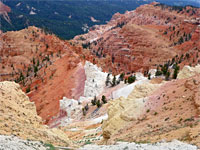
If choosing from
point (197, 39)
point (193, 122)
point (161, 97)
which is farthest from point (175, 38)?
point (193, 122)

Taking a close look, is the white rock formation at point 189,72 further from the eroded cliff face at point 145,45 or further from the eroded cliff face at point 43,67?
the eroded cliff face at point 145,45

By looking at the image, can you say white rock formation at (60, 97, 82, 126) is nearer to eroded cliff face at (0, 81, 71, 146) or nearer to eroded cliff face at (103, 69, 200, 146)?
eroded cliff face at (0, 81, 71, 146)

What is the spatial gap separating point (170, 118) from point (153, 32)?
4784 inches

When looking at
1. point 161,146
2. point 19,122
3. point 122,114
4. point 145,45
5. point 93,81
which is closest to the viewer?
point 161,146

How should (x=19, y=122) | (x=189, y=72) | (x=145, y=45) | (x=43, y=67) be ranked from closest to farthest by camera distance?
(x=19, y=122), (x=189, y=72), (x=43, y=67), (x=145, y=45)

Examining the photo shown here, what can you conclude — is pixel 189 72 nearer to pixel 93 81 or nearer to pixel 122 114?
pixel 122 114

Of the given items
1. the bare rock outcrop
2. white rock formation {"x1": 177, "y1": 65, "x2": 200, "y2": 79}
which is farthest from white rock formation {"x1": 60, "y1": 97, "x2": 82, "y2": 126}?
white rock formation {"x1": 177, "y1": 65, "x2": 200, "y2": 79}

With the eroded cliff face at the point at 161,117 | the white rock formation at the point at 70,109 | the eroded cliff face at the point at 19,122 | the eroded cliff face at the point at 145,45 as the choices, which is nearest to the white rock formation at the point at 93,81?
the white rock formation at the point at 70,109

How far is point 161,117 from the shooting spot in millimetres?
21281

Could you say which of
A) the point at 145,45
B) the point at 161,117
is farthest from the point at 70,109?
the point at 145,45

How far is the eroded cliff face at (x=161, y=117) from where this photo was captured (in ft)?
55.3

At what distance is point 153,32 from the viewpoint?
444ft

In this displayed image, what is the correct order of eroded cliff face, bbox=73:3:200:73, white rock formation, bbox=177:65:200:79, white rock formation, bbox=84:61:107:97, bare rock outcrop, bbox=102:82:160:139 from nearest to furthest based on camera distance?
1. bare rock outcrop, bbox=102:82:160:139
2. white rock formation, bbox=177:65:200:79
3. white rock formation, bbox=84:61:107:97
4. eroded cliff face, bbox=73:3:200:73

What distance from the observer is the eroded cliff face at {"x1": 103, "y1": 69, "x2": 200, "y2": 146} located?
16.8 m
